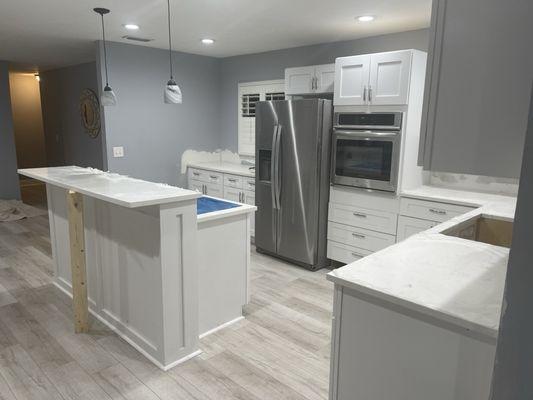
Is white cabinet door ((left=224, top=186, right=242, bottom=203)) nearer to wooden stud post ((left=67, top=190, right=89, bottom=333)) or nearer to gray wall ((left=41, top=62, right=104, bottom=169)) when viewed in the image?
wooden stud post ((left=67, top=190, right=89, bottom=333))

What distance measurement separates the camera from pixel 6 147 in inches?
259

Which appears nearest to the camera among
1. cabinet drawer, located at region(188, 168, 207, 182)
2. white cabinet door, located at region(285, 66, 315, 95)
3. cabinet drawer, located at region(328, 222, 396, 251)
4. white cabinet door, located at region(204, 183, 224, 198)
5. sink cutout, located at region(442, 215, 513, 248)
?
sink cutout, located at region(442, 215, 513, 248)

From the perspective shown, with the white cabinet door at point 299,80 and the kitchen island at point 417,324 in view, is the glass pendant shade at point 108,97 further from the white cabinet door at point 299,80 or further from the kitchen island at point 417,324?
the kitchen island at point 417,324

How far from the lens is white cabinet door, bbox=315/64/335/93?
413 cm

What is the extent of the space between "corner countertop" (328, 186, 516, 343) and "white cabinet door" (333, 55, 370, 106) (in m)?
2.02

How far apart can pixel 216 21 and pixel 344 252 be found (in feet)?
8.38

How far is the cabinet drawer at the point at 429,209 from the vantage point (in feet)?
10.5

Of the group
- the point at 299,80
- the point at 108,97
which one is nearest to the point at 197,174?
the point at 299,80

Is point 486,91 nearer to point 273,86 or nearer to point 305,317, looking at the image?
point 305,317

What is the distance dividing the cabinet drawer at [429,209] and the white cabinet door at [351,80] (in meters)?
1.02

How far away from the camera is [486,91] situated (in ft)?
3.22

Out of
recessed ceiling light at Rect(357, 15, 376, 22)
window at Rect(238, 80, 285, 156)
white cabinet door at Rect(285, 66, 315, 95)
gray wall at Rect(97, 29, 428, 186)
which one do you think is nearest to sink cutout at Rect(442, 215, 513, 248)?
recessed ceiling light at Rect(357, 15, 376, 22)

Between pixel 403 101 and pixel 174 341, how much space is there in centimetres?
263

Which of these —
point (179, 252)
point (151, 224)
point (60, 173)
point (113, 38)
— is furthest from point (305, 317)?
point (113, 38)
